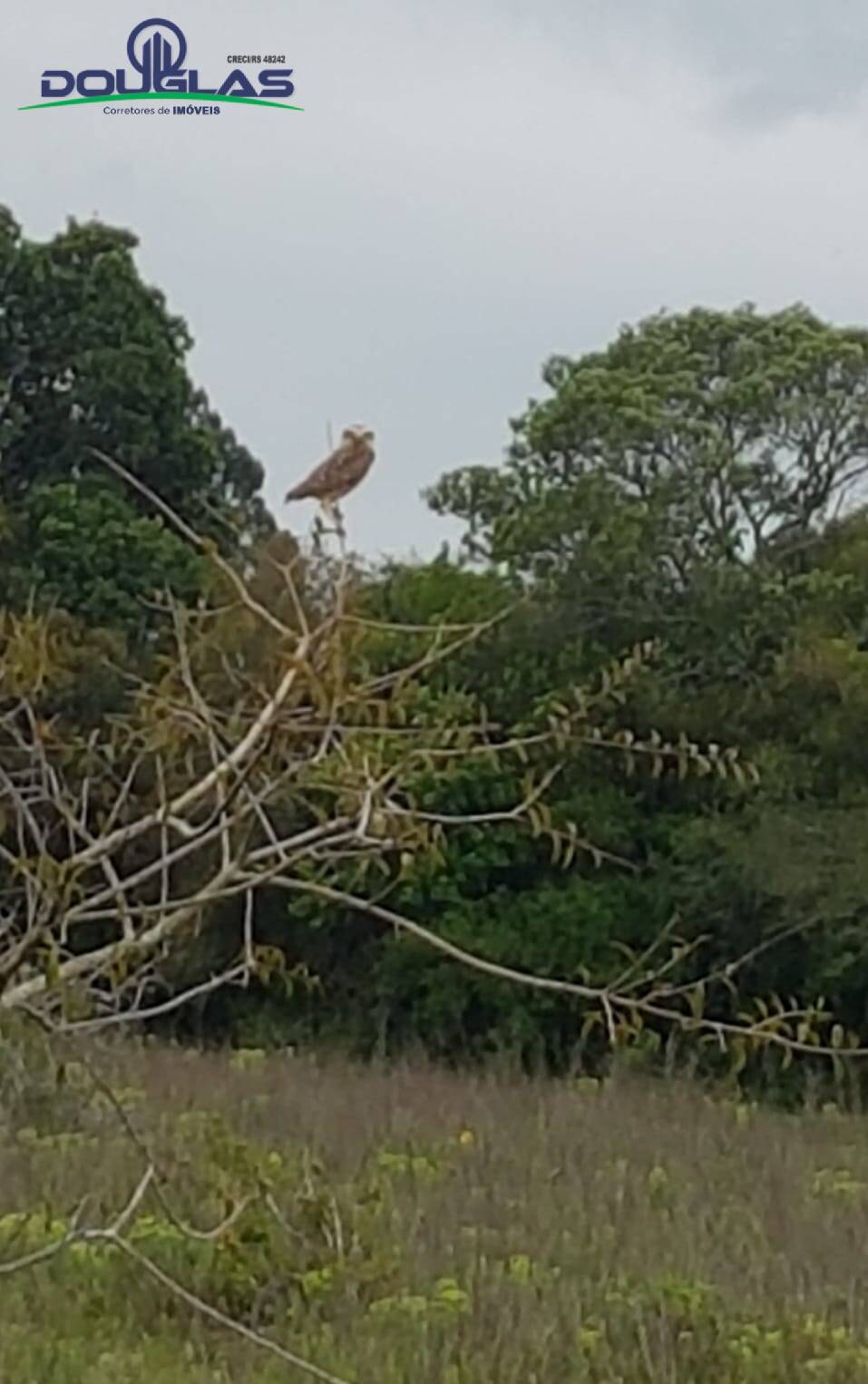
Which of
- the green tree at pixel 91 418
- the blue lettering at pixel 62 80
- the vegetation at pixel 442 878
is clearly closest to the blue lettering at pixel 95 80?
the blue lettering at pixel 62 80

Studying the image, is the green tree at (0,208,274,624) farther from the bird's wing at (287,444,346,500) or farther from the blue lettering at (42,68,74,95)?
the bird's wing at (287,444,346,500)

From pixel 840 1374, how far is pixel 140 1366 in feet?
3.96

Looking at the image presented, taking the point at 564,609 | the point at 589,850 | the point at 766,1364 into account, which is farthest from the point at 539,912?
the point at 589,850

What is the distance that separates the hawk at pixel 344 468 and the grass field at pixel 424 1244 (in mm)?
497

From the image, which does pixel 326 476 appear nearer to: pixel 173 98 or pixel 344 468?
pixel 344 468

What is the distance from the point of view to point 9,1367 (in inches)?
137

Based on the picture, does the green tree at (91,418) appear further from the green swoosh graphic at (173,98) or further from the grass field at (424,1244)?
the green swoosh graphic at (173,98)

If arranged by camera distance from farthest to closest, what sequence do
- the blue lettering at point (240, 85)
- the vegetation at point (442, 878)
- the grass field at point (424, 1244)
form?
the grass field at point (424, 1244) → the blue lettering at point (240, 85) → the vegetation at point (442, 878)

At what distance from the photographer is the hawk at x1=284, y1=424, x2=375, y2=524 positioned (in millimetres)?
1670

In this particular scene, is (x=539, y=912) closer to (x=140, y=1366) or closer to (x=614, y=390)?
(x=614, y=390)

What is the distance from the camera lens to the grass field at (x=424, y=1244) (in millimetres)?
3516

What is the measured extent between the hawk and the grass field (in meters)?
0.50

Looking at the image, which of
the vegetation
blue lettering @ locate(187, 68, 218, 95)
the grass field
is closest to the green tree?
the vegetation

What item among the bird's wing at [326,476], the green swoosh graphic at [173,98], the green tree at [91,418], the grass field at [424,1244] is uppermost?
the green tree at [91,418]
